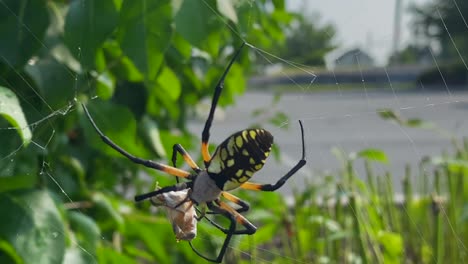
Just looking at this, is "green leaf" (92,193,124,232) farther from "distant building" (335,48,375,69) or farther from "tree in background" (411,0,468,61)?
"tree in background" (411,0,468,61)

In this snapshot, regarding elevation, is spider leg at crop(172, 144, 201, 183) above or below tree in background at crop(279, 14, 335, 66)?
above

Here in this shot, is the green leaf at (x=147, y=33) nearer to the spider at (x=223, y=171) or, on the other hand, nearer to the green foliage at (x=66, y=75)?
the green foliage at (x=66, y=75)

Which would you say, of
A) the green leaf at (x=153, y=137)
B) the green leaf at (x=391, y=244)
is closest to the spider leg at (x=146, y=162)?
the green leaf at (x=153, y=137)

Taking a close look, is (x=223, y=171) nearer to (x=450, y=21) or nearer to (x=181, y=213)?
(x=181, y=213)

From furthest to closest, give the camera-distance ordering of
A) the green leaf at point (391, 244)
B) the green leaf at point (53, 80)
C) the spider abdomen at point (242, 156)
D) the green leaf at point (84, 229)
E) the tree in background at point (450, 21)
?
1. the green leaf at point (391, 244)
2. the green leaf at point (84, 229)
3. the tree in background at point (450, 21)
4. the green leaf at point (53, 80)
5. the spider abdomen at point (242, 156)

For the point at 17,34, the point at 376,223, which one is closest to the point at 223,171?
the point at 17,34

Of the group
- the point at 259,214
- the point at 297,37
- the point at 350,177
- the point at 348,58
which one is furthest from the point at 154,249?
the point at 297,37

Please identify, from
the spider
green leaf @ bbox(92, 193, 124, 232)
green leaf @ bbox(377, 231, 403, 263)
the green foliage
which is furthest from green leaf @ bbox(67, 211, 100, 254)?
green leaf @ bbox(377, 231, 403, 263)
